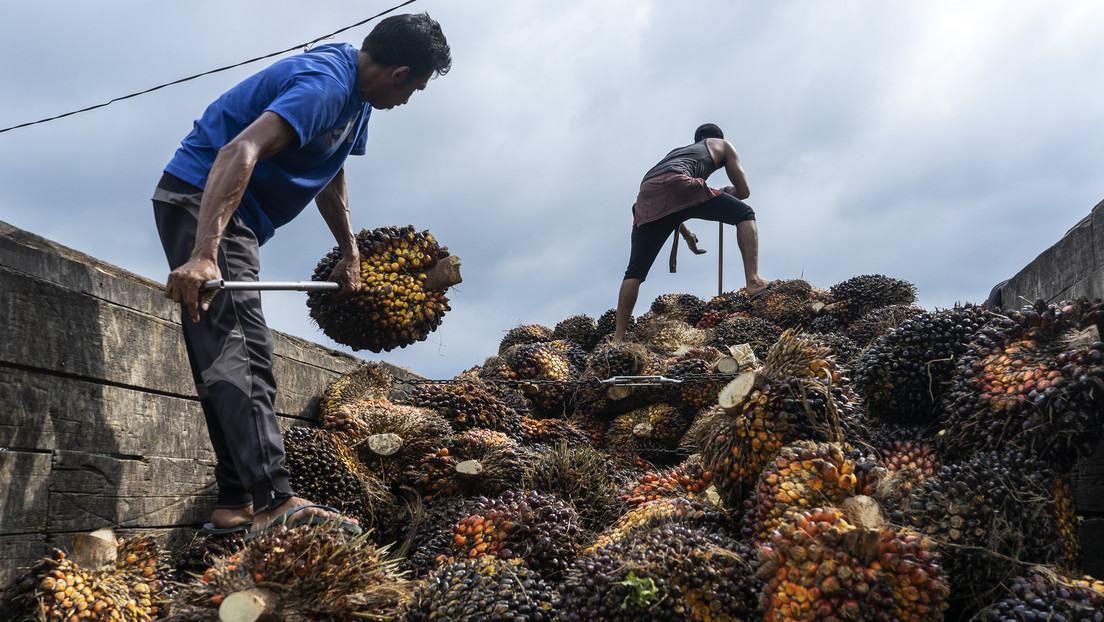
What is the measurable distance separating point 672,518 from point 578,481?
2.40 feet

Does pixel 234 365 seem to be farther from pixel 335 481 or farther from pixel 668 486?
pixel 668 486

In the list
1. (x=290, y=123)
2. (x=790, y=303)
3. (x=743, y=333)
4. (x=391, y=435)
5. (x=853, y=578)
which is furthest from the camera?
(x=790, y=303)

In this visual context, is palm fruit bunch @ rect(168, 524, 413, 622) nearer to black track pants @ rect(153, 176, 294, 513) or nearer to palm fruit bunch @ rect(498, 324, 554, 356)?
black track pants @ rect(153, 176, 294, 513)

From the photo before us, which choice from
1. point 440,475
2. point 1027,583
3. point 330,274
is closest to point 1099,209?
point 1027,583

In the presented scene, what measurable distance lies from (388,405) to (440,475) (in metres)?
0.59

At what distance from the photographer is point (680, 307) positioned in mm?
7500

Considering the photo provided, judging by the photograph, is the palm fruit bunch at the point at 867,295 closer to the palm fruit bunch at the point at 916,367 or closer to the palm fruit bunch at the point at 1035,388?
the palm fruit bunch at the point at 916,367

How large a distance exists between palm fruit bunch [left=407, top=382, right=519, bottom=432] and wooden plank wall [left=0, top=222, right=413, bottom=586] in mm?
1149

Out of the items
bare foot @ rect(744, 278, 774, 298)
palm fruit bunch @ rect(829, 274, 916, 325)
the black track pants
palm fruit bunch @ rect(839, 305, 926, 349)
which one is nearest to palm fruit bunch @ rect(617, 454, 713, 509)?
the black track pants

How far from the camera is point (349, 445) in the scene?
3.31 meters

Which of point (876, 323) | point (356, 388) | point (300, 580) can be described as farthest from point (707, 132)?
point (300, 580)

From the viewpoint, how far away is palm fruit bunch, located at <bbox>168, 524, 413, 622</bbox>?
1.84 meters

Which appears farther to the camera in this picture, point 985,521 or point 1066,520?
point 1066,520

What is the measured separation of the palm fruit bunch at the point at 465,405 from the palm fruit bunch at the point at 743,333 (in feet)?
7.04
